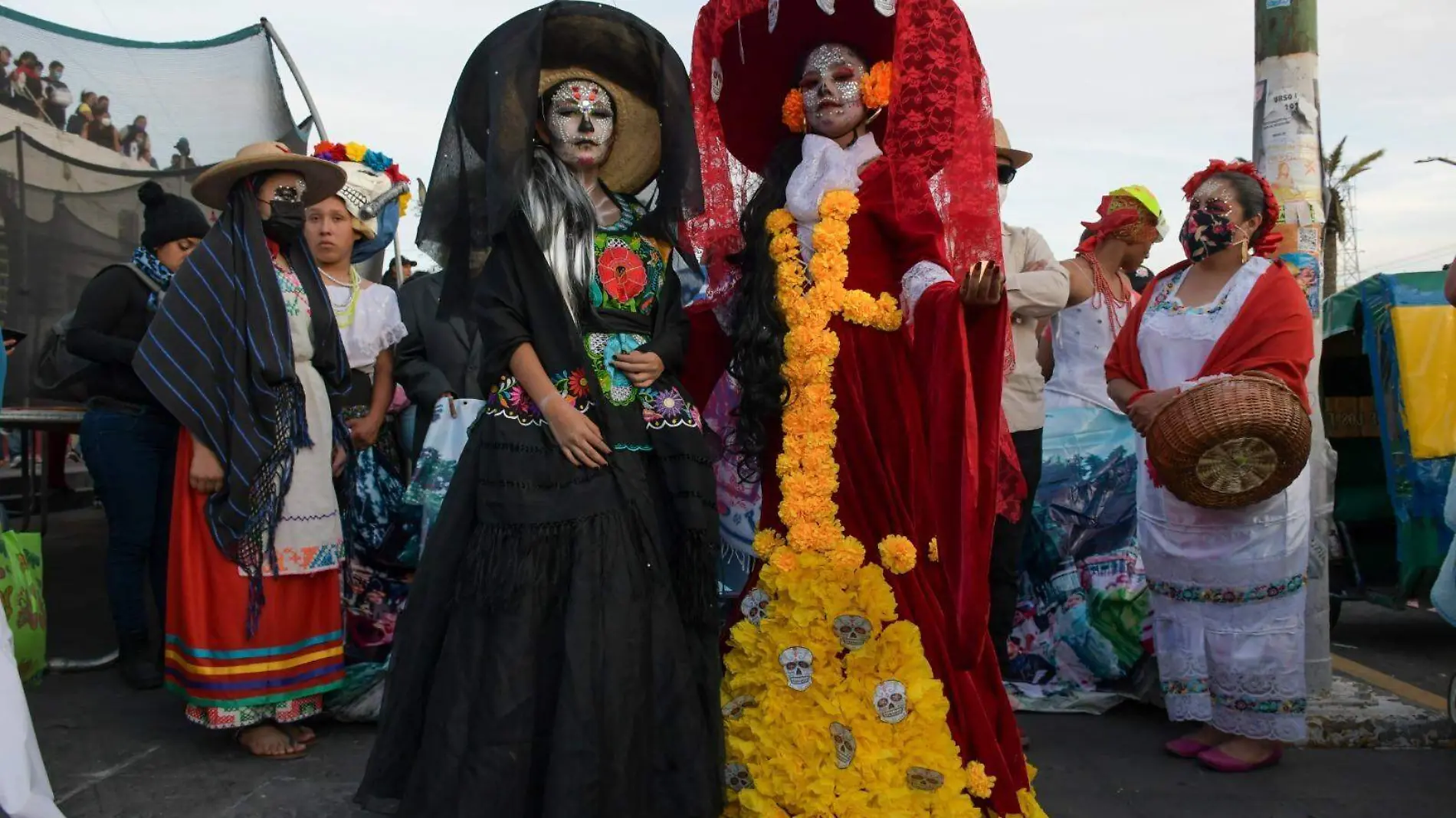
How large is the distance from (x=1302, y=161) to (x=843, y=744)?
3.22 metres

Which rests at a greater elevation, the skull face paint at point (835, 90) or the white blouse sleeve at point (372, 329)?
the skull face paint at point (835, 90)

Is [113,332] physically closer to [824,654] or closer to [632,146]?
[632,146]

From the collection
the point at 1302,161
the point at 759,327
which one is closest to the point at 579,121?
the point at 759,327

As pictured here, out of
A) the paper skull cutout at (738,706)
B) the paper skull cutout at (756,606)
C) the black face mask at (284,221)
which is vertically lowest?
the paper skull cutout at (738,706)

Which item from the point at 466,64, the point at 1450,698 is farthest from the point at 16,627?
the point at 1450,698

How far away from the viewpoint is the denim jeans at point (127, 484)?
507 cm

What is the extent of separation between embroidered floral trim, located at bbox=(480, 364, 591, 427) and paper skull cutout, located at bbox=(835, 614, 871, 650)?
94 centimetres

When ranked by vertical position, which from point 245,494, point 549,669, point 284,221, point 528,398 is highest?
point 284,221

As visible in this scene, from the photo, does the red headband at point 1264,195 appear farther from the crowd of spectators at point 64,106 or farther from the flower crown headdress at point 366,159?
the crowd of spectators at point 64,106

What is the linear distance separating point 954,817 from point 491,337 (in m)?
1.80

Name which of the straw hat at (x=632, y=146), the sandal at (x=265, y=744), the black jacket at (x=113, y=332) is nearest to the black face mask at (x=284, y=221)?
the black jacket at (x=113, y=332)

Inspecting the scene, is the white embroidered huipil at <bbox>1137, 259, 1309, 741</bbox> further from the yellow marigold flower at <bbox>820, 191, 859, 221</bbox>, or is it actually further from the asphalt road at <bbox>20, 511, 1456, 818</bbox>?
the yellow marigold flower at <bbox>820, 191, 859, 221</bbox>

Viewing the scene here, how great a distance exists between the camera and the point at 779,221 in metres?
3.33

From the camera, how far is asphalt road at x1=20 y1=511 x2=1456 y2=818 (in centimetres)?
367
